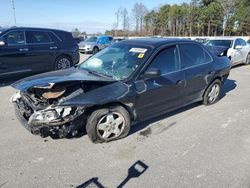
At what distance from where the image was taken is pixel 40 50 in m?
8.66

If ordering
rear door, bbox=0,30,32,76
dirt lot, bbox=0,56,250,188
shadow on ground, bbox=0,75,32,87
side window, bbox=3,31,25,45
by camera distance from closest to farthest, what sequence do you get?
1. dirt lot, bbox=0,56,250,188
2. rear door, bbox=0,30,32,76
3. side window, bbox=3,31,25,45
4. shadow on ground, bbox=0,75,32,87

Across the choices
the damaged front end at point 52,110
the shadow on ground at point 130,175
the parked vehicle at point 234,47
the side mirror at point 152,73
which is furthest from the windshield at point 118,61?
the parked vehicle at point 234,47

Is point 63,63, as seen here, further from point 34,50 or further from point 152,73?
point 152,73

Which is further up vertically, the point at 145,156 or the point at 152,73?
the point at 152,73

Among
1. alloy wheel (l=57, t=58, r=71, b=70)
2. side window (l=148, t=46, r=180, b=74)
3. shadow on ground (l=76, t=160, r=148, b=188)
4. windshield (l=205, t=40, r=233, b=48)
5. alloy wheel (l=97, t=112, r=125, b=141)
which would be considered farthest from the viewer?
windshield (l=205, t=40, r=233, b=48)

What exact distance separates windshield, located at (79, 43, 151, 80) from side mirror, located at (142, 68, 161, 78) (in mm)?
201

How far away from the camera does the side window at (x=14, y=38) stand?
26.0ft

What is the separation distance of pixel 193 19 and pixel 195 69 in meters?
56.4

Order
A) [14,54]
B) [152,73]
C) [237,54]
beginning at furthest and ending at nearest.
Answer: [237,54] < [14,54] < [152,73]

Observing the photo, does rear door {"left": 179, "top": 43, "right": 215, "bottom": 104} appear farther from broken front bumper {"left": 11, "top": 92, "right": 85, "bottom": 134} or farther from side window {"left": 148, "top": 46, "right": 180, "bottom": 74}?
broken front bumper {"left": 11, "top": 92, "right": 85, "bottom": 134}

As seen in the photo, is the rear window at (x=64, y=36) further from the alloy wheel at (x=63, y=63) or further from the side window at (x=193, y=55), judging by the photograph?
the side window at (x=193, y=55)

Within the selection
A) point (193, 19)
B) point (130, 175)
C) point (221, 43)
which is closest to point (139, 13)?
point (193, 19)

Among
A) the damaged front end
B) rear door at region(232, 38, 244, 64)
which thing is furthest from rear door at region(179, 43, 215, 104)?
rear door at region(232, 38, 244, 64)

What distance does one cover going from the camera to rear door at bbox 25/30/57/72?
→ 333 inches
